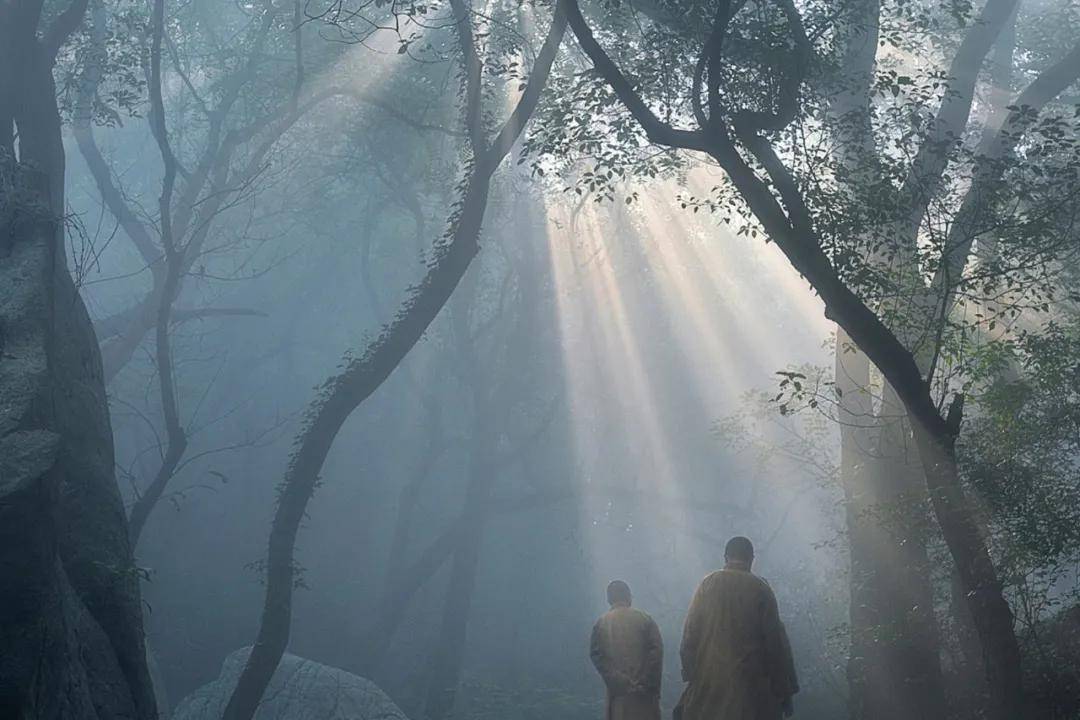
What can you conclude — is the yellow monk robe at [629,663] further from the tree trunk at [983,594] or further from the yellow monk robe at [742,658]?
the tree trunk at [983,594]

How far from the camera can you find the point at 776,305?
3394 centimetres

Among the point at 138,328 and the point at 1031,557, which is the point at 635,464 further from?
the point at 1031,557

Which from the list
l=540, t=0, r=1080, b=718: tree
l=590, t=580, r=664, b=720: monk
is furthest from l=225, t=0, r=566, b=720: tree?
l=590, t=580, r=664, b=720: monk

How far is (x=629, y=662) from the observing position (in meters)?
10.3

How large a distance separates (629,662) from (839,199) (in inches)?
168

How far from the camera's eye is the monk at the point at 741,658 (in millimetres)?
8578

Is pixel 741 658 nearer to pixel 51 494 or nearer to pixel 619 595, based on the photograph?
pixel 619 595

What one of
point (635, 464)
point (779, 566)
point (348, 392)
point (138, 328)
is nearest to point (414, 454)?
point (635, 464)

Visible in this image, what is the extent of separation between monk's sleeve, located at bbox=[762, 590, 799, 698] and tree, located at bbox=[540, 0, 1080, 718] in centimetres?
136

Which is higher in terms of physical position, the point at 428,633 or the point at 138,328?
the point at 138,328

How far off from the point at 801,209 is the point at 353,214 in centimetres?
1981

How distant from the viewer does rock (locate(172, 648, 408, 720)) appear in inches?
595

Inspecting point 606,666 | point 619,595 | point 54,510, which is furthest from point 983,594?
point 54,510

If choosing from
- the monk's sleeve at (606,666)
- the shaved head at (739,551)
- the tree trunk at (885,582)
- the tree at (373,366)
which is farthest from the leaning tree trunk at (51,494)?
the tree trunk at (885,582)
